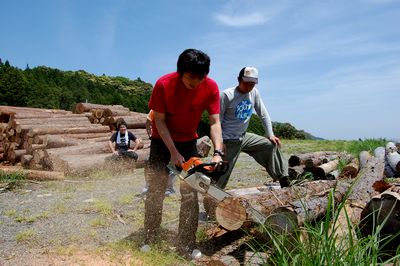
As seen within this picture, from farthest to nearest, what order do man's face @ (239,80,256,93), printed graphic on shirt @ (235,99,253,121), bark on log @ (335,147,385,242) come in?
printed graphic on shirt @ (235,99,253,121) < man's face @ (239,80,256,93) < bark on log @ (335,147,385,242)

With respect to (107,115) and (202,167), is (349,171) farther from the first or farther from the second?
(107,115)

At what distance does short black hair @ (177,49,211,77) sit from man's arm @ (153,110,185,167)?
457mm

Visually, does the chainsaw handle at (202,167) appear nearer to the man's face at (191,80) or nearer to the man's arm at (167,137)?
the man's arm at (167,137)

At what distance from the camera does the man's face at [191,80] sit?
114 inches

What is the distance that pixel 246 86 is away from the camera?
4219 millimetres

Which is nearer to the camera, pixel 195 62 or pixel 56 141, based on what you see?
pixel 195 62

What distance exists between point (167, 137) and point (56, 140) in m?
6.58

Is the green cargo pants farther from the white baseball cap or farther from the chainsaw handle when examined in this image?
the chainsaw handle

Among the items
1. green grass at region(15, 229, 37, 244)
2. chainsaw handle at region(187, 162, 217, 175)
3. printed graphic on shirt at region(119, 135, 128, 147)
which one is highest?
chainsaw handle at region(187, 162, 217, 175)

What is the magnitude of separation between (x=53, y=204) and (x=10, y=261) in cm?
208

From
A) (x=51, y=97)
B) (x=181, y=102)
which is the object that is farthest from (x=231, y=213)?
(x=51, y=97)

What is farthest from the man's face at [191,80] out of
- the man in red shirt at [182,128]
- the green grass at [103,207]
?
the green grass at [103,207]

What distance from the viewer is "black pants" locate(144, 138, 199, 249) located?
10.8 ft

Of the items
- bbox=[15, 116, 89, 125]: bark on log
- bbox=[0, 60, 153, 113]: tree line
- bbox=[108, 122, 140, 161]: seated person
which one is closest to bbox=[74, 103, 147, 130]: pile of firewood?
bbox=[15, 116, 89, 125]: bark on log
